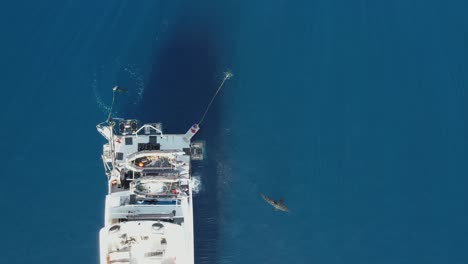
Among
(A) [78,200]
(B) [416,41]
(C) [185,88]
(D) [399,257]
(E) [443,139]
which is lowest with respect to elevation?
(D) [399,257]

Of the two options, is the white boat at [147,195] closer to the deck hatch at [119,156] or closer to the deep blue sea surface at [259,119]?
the deck hatch at [119,156]

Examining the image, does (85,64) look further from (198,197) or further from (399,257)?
(399,257)

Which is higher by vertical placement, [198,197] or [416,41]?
[416,41]

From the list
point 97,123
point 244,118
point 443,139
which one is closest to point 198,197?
point 244,118

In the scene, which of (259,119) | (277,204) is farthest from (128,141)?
(277,204)

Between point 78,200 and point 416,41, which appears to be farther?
point 416,41

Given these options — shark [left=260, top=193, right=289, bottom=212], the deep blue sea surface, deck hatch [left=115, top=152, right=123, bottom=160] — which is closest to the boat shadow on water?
the deep blue sea surface

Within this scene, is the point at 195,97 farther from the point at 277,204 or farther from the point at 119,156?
the point at 277,204

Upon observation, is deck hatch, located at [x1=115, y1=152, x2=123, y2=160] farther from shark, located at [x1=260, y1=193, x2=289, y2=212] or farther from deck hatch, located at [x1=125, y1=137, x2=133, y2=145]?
shark, located at [x1=260, y1=193, x2=289, y2=212]
